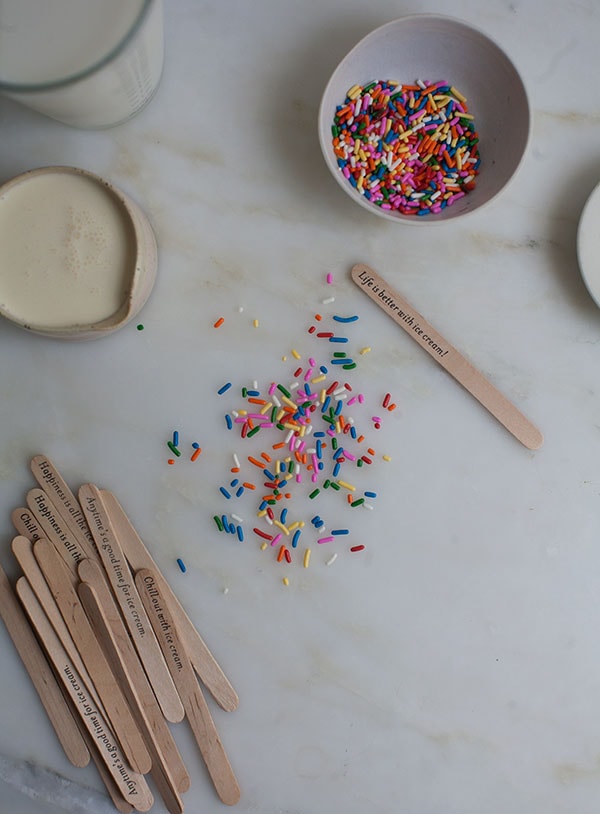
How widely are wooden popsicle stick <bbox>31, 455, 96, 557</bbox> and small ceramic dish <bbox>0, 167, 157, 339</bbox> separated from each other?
0.24 m

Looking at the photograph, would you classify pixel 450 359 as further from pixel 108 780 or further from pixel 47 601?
pixel 108 780

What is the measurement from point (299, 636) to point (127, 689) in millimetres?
300

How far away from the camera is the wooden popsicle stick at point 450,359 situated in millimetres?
1289

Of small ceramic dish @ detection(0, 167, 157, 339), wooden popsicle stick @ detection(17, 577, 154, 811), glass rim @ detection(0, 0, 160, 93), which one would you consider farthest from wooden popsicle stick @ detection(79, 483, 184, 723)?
glass rim @ detection(0, 0, 160, 93)

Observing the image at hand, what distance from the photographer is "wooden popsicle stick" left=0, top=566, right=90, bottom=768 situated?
4.20 feet

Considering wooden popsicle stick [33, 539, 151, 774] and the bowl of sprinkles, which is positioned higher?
the bowl of sprinkles

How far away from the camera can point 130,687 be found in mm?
1271

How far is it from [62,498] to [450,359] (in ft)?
2.30

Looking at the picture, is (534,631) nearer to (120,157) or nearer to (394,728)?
(394,728)

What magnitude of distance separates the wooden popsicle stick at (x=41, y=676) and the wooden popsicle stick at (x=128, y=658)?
108 millimetres

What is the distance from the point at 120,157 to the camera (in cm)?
130

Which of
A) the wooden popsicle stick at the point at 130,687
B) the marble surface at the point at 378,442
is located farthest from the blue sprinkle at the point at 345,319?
the wooden popsicle stick at the point at 130,687

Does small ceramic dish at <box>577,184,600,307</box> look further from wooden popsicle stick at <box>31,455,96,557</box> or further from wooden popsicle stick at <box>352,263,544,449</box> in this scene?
wooden popsicle stick at <box>31,455,96,557</box>

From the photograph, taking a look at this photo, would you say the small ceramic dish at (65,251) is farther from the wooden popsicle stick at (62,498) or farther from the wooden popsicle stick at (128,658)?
the wooden popsicle stick at (128,658)
